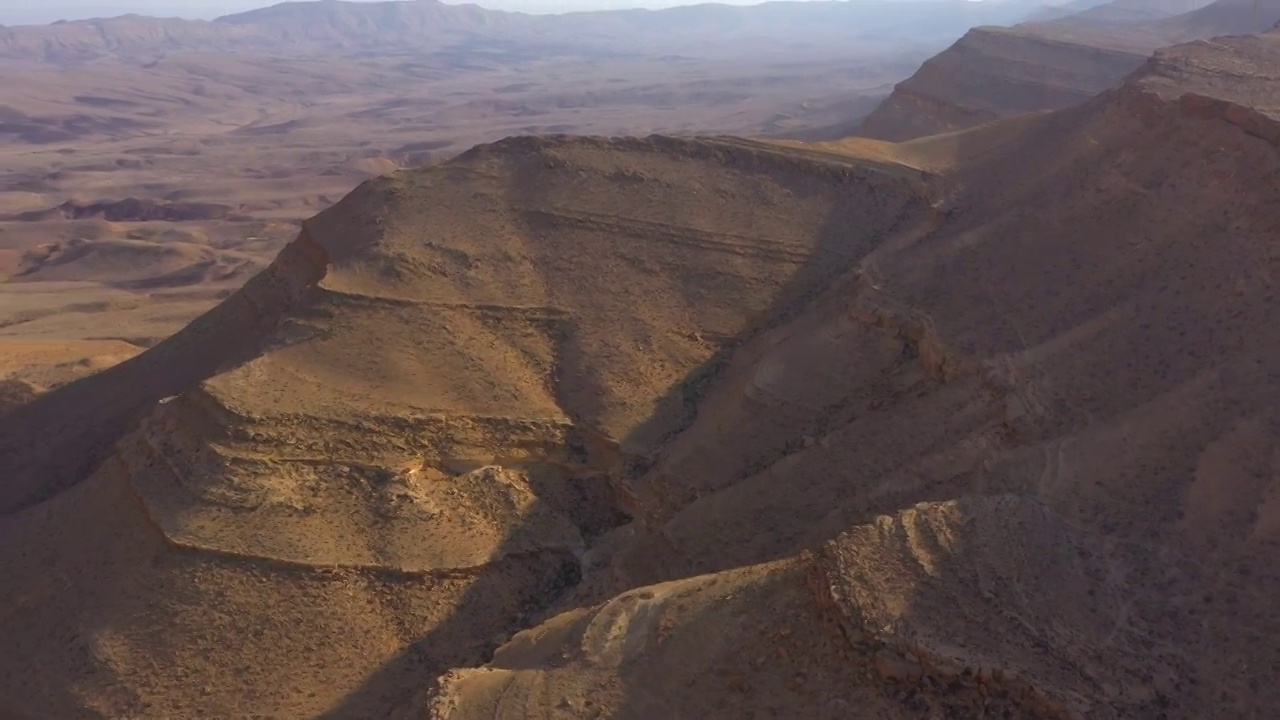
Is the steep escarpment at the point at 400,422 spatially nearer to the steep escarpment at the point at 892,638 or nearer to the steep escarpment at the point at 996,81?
the steep escarpment at the point at 892,638

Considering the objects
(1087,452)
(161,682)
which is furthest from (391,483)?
(1087,452)

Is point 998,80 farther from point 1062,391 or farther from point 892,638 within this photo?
point 892,638

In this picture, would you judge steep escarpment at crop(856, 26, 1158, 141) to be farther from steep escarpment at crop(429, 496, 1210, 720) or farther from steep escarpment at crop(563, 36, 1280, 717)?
steep escarpment at crop(429, 496, 1210, 720)

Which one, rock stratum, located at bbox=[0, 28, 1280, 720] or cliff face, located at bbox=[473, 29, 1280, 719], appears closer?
cliff face, located at bbox=[473, 29, 1280, 719]

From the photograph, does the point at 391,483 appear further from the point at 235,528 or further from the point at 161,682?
the point at 161,682

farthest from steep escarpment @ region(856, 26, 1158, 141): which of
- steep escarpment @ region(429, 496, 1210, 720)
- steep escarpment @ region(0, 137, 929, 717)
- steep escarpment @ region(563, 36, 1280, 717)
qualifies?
steep escarpment @ region(429, 496, 1210, 720)

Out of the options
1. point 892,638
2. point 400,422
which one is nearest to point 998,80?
point 400,422
